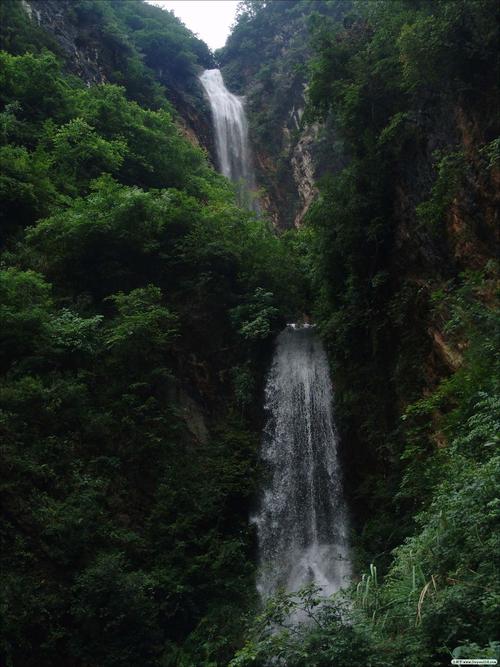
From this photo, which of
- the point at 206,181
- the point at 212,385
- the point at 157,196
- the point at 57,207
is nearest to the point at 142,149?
the point at 206,181

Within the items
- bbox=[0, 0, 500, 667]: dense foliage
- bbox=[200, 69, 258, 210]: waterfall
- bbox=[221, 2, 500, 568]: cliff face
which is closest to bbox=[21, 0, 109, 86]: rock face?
bbox=[0, 0, 500, 667]: dense foliage

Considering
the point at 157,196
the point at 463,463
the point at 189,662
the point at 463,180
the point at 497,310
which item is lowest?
the point at 189,662

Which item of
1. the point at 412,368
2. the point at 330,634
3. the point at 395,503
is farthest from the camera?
the point at 412,368

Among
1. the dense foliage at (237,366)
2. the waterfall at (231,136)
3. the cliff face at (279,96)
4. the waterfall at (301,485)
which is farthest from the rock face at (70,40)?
the waterfall at (301,485)

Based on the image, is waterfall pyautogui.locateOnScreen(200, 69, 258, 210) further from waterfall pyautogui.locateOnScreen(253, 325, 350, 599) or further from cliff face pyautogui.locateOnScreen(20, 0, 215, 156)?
waterfall pyautogui.locateOnScreen(253, 325, 350, 599)

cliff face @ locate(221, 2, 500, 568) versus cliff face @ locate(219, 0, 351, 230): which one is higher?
cliff face @ locate(219, 0, 351, 230)

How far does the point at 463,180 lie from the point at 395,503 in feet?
19.1

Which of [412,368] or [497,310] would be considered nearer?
[497,310]

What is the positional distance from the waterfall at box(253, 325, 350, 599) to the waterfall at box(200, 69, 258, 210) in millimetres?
15323

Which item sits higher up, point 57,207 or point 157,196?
point 157,196

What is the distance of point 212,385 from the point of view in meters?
13.5

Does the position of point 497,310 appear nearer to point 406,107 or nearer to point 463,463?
point 463,463

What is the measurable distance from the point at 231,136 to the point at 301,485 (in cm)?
2426

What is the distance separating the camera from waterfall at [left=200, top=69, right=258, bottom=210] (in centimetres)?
2936
